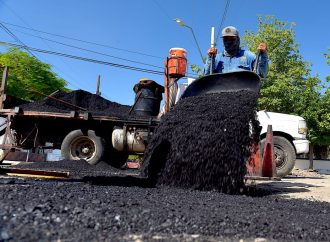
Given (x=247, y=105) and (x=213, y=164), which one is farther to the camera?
(x=247, y=105)

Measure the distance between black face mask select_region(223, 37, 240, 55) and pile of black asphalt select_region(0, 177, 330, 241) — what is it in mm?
2702

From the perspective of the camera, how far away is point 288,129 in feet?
28.4

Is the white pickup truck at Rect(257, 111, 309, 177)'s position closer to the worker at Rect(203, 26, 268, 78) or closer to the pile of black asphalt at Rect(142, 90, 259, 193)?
the worker at Rect(203, 26, 268, 78)

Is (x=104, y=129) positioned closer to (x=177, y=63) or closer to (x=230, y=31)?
(x=177, y=63)

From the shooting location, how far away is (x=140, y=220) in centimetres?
231

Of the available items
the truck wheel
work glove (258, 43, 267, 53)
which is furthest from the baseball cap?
the truck wheel

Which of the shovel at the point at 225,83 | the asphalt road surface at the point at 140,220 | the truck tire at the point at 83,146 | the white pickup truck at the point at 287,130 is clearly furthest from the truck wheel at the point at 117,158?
the asphalt road surface at the point at 140,220

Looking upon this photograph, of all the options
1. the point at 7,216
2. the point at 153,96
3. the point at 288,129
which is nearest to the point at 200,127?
the point at 7,216

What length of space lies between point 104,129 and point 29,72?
1794 cm

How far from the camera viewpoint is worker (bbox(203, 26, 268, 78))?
5.12 meters

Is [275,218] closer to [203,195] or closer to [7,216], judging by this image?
A: [203,195]

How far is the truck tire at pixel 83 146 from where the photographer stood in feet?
26.7

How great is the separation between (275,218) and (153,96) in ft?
20.0

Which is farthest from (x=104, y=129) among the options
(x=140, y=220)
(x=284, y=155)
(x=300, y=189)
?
(x=140, y=220)
